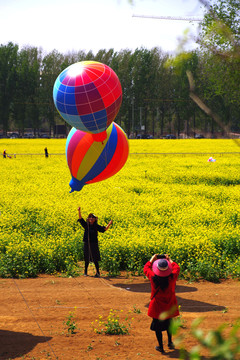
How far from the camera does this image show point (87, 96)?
7.84 metres

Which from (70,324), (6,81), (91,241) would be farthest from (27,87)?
(70,324)

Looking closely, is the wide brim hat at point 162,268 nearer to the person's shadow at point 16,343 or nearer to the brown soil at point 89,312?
the brown soil at point 89,312

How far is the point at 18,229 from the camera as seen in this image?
14930 mm

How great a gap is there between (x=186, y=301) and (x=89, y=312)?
201cm

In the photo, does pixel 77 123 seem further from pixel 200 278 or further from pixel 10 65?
pixel 10 65

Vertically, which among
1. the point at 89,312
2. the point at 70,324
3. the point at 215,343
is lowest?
the point at 89,312

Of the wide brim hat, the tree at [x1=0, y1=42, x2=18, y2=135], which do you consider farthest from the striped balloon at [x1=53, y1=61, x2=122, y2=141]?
the tree at [x1=0, y1=42, x2=18, y2=135]

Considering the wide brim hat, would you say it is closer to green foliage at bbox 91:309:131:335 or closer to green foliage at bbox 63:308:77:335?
green foliage at bbox 91:309:131:335

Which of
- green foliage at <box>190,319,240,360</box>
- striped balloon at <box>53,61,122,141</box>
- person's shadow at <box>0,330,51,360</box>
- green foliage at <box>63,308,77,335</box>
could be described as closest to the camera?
green foliage at <box>190,319,240,360</box>

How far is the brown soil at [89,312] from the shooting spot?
21.0 feet

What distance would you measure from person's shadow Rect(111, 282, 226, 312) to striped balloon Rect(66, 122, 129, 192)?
2558mm

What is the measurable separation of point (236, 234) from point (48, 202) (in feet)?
27.4

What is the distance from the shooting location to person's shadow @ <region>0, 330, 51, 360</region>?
6277mm

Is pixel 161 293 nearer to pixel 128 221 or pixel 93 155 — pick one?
pixel 93 155
